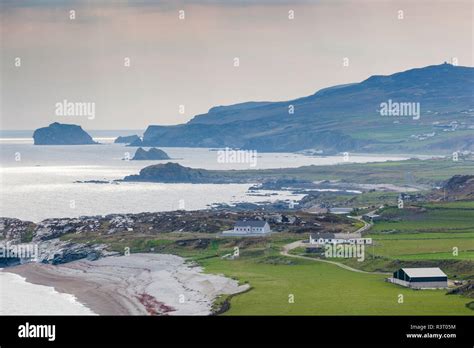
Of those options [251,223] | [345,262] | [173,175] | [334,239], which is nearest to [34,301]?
[345,262]

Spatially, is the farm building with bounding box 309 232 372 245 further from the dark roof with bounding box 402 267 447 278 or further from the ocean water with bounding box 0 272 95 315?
the ocean water with bounding box 0 272 95 315

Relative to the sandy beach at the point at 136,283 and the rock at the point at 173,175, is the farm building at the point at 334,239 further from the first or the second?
the rock at the point at 173,175

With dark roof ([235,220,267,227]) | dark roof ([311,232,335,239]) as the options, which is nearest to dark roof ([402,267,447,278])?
dark roof ([311,232,335,239])

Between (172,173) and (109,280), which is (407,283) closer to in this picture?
(109,280)

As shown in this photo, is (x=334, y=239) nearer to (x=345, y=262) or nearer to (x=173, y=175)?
(x=345, y=262)

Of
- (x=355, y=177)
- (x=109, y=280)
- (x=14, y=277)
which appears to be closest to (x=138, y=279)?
(x=109, y=280)
